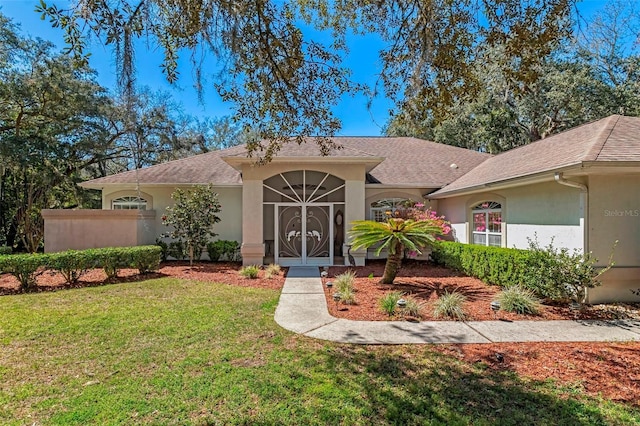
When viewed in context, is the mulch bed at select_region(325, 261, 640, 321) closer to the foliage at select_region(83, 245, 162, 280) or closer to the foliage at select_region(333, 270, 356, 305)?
the foliage at select_region(333, 270, 356, 305)

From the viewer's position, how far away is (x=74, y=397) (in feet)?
12.4

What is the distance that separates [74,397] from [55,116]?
18.1m

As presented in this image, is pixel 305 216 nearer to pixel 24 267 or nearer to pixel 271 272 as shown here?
pixel 271 272

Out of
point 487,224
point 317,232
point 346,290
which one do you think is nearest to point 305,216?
point 317,232

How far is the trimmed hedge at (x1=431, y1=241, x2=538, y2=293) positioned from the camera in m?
8.23

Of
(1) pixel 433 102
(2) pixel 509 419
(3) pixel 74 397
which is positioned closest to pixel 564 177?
(1) pixel 433 102

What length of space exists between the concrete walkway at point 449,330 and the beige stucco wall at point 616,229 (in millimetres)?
1392

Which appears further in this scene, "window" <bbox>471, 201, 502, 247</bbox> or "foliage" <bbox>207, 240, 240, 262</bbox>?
"foliage" <bbox>207, 240, 240, 262</bbox>

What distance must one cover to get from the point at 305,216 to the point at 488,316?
8.31 m

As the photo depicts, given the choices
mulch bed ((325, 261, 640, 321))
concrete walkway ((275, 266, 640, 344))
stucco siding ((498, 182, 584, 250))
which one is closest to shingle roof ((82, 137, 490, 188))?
mulch bed ((325, 261, 640, 321))

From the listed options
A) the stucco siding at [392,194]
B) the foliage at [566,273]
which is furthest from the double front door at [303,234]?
the foliage at [566,273]

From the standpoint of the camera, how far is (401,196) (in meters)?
15.4

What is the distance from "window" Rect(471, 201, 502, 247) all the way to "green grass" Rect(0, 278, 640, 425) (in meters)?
7.76

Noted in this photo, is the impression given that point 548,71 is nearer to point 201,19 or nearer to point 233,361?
point 201,19
